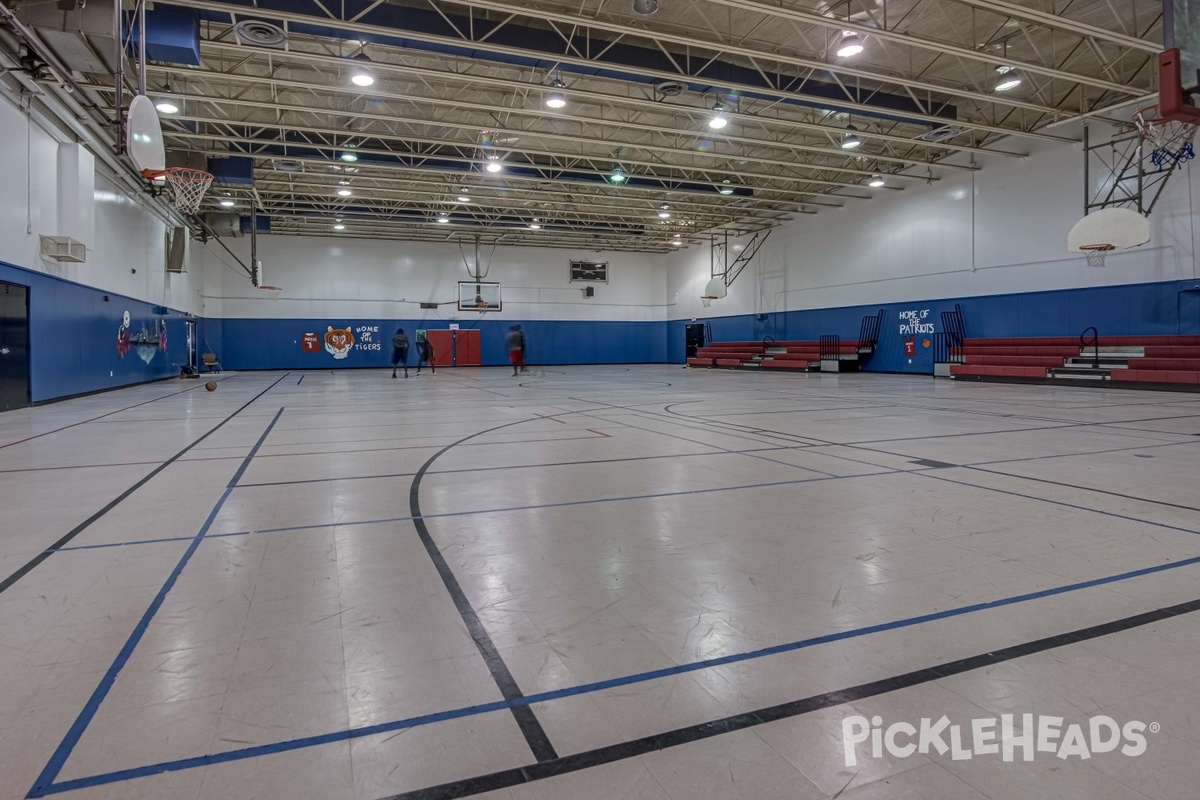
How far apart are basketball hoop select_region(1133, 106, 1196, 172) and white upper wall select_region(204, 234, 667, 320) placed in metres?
24.6

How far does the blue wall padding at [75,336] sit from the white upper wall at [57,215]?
261mm

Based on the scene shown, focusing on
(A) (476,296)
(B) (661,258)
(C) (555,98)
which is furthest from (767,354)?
(C) (555,98)

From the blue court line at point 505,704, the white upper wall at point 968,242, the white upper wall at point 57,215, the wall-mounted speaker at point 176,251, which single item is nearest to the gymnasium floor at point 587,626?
the blue court line at point 505,704

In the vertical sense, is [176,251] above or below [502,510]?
above

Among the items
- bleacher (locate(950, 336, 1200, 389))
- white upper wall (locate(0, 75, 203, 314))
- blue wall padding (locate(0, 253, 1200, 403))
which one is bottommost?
bleacher (locate(950, 336, 1200, 389))

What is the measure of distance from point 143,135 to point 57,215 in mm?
8847

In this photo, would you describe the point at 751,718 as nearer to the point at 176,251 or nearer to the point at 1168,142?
the point at 1168,142

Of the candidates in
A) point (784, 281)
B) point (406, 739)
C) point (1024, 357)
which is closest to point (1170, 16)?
point (406, 739)

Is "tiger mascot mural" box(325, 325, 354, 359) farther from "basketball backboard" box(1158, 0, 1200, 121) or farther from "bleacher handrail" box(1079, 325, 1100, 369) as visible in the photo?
"basketball backboard" box(1158, 0, 1200, 121)

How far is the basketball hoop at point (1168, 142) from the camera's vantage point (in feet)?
44.4

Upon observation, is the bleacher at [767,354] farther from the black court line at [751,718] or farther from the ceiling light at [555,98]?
the black court line at [751,718]

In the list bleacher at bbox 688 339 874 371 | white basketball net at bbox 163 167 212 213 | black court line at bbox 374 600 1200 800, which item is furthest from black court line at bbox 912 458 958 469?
bleacher at bbox 688 339 874 371

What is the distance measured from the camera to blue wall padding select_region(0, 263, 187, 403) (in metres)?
12.0

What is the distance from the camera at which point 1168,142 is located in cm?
1425
